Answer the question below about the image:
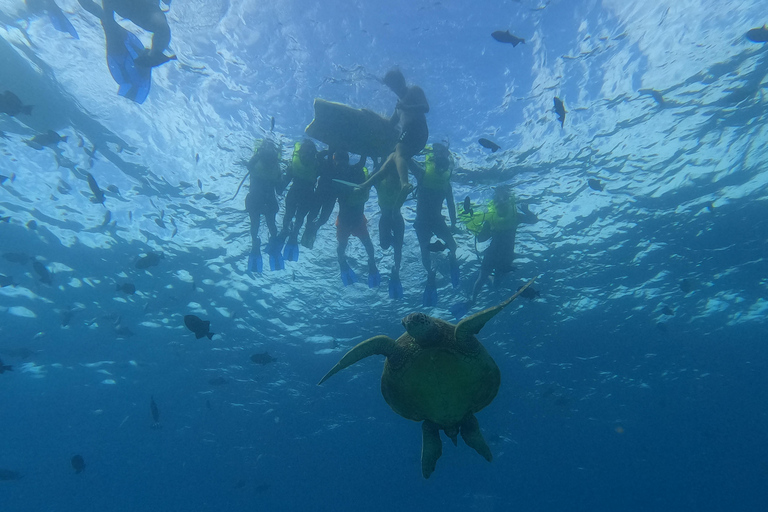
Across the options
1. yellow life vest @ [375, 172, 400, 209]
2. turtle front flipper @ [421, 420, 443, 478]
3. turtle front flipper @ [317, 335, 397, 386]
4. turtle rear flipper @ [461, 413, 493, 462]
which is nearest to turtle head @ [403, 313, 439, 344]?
turtle front flipper @ [317, 335, 397, 386]

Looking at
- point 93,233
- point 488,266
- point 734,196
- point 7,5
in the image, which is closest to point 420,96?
point 488,266

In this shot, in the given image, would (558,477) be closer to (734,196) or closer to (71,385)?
(734,196)

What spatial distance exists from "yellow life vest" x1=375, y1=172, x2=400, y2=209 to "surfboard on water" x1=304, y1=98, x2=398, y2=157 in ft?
2.71

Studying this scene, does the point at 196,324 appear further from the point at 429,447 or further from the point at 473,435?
the point at 473,435

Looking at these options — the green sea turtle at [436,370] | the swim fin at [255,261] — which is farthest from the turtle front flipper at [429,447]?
the swim fin at [255,261]

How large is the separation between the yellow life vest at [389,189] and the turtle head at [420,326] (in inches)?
215

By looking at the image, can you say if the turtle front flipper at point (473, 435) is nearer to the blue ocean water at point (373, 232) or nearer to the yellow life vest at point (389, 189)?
the yellow life vest at point (389, 189)

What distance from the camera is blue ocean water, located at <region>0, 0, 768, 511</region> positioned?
8438mm

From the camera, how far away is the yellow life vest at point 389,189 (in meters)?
8.75

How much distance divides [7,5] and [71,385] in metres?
23.5

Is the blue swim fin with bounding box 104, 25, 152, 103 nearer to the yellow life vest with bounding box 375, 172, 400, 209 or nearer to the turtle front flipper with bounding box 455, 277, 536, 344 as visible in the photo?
the yellow life vest with bounding box 375, 172, 400, 209

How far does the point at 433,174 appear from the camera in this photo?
9.48 m

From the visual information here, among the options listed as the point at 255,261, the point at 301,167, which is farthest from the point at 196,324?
the point at 301,167

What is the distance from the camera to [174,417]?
26.8 meters
